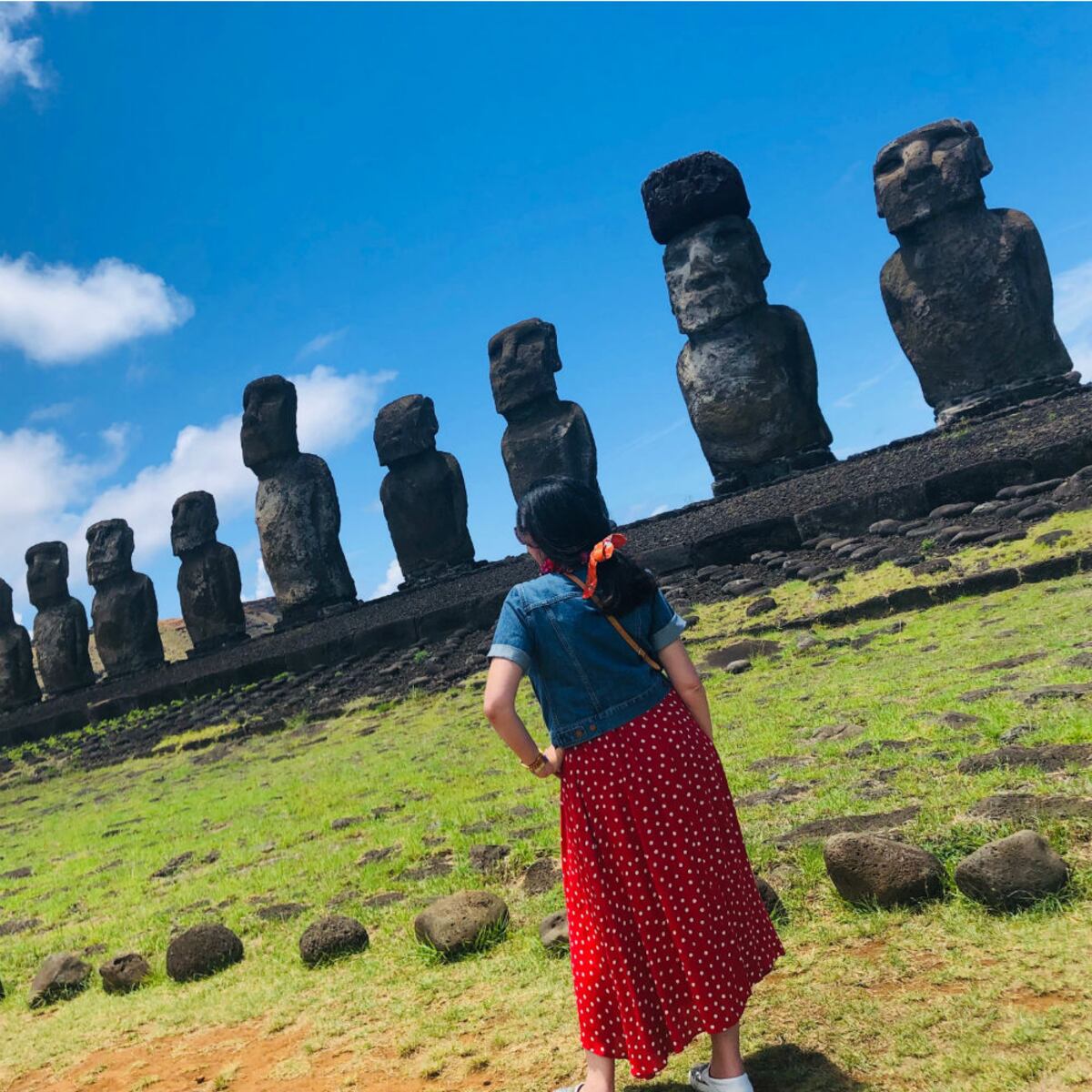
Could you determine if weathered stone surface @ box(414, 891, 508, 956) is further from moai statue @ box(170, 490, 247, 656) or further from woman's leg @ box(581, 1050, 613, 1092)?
moai statue @ box(170, 490, 247, 656)

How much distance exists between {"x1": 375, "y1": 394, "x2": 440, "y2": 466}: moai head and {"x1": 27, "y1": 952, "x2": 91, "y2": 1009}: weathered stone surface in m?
14.1

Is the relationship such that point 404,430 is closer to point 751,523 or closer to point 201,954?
point 751,523

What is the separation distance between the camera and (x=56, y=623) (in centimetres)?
2275

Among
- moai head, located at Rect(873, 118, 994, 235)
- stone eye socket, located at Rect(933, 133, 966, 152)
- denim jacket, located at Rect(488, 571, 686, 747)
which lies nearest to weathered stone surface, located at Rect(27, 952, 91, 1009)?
denim jacket, located at Rect(488, 571, 686, 747)

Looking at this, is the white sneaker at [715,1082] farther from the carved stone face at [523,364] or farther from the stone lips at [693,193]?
the carved stone face at [523,364]

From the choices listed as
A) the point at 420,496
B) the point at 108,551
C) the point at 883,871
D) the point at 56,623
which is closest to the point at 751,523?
the point at 420,496

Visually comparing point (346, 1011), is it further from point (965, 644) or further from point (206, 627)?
point (206, 627)

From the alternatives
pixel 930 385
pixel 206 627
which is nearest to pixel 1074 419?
pixel 930 385

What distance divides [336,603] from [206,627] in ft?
9.86

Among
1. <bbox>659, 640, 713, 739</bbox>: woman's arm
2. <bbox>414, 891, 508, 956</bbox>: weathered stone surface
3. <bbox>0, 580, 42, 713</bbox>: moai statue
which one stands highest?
<bbox>0, 580, 42, 713</bbox>: moai statue

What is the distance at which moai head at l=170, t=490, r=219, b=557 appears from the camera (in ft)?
67.6

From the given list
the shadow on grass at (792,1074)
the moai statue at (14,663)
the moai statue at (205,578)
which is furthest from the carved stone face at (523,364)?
the shadow on grass at (792,1074)

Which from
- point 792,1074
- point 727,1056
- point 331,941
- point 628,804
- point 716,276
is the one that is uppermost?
point 716,276

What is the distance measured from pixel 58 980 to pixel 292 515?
15.1m
